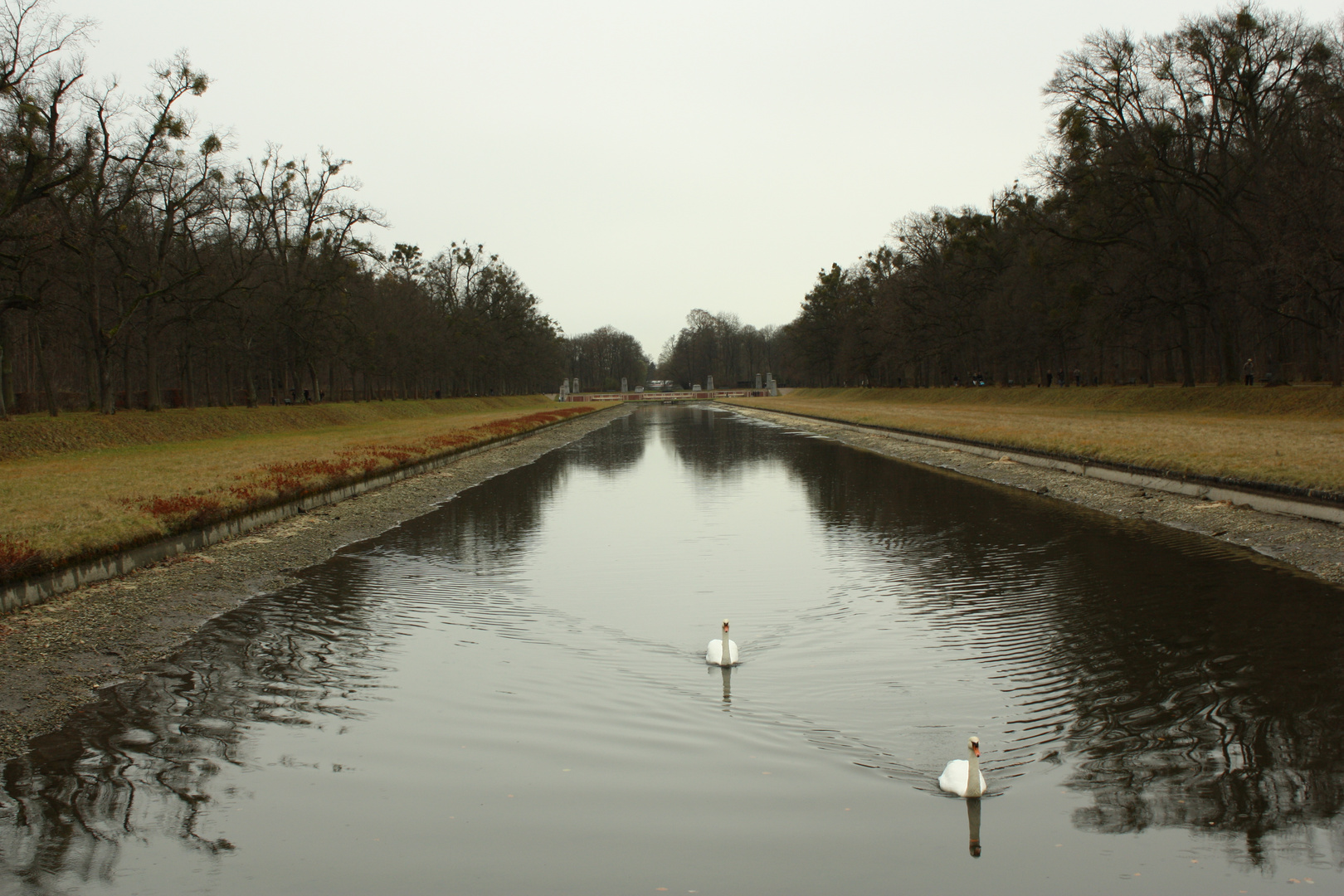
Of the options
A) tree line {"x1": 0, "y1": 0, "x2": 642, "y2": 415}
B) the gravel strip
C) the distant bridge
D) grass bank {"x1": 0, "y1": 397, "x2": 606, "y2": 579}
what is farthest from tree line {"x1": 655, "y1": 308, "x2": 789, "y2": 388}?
the gravel strip

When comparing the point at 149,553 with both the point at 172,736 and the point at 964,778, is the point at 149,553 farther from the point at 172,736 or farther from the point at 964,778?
the point at 964,778

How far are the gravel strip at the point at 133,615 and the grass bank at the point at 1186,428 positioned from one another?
494 inches

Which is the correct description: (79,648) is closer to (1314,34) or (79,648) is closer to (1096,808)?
(1096,808)

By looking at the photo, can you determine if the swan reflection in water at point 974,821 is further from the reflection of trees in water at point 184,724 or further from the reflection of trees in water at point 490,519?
the reflection of trees in water at point 490,519

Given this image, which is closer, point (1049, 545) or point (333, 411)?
point (1049, 545)

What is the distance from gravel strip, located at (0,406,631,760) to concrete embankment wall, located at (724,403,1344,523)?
11834mm

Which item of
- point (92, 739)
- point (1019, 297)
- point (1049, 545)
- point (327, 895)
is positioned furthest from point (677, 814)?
point (1019, 297)

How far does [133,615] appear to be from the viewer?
8.59 meters

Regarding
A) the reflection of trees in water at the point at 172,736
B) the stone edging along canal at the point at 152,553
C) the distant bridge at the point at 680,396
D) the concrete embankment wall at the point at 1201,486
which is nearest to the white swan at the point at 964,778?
the reflection of trees in water at the point at 172,736

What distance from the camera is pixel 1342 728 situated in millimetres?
5387

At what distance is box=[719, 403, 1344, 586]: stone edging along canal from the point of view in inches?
427

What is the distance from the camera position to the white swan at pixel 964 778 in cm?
461

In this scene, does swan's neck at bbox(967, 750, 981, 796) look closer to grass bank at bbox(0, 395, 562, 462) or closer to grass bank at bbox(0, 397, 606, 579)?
grass bank at bbox(0, 397, 606, 579)

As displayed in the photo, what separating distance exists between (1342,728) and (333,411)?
49477mm
